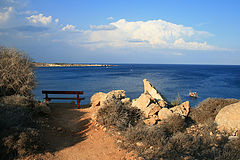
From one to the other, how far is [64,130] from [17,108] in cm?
215

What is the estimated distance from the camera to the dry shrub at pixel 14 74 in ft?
34.3

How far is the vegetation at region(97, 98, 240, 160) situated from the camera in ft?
18.8

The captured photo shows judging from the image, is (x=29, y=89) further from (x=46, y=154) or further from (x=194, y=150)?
(x=194, y=150)

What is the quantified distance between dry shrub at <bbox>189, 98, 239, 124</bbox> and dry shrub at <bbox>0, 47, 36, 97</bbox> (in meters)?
9.18

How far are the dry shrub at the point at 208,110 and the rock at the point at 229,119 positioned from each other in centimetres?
50

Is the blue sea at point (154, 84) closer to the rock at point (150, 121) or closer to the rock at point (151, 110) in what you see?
the rock at point (151, 110)

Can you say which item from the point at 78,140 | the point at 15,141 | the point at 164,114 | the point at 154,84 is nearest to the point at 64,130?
the point at 78,140

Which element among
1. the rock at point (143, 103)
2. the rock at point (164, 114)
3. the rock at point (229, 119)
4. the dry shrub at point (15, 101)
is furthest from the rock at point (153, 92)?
the dry shrub at point (15, 101)

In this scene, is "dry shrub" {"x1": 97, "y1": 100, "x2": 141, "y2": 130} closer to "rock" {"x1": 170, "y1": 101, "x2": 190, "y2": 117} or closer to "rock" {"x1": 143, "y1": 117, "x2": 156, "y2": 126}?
"rock" {"x1": 143, "y1": 117, "x2": 156, "y2": 126}

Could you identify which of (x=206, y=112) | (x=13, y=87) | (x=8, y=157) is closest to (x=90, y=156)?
(x=8, y=157)

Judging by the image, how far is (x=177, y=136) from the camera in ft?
21.6

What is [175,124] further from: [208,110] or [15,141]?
[15,141]

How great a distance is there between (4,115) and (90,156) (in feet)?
11.4

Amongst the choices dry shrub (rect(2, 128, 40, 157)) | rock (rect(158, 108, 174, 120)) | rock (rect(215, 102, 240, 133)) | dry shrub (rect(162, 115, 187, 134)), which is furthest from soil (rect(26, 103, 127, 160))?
rock (rect(215, 102, 240, 133))
